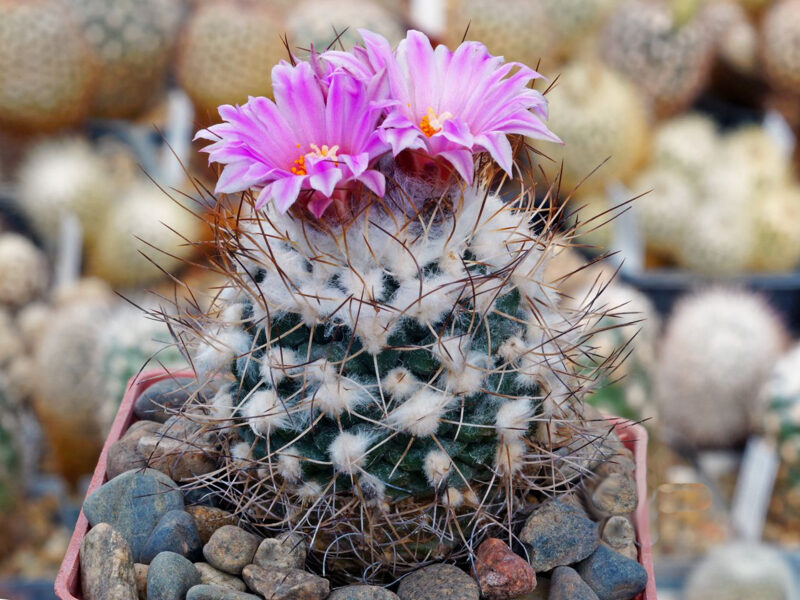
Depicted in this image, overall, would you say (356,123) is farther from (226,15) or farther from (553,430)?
(226,15)

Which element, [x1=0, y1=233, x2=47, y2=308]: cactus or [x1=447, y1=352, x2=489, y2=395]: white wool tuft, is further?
[x1=0, y1=233, x2=47, y2=308]: cactus

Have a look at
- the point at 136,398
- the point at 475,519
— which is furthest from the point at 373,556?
the point at 136,398

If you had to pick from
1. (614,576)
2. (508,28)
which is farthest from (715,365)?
Answer: (614,576)

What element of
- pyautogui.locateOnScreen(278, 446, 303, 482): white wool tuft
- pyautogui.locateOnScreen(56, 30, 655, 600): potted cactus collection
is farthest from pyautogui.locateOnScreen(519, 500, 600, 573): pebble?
pyautogui.locateOnScreen(278, 446, 303, 482): white wool tuft

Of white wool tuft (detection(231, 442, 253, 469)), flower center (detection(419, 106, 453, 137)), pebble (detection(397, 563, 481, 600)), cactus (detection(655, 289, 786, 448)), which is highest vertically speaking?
flower center (detection(419, 106, 453, 137))

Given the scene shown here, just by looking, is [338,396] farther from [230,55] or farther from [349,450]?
[230,55]

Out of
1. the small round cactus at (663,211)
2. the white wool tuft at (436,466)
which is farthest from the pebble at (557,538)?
the small round cactus at (663,211)

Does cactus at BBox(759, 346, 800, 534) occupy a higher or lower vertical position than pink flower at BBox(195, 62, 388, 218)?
lower

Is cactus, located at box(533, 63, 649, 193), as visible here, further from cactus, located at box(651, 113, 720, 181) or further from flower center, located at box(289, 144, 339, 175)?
flower center, located at box(289, 144, 339, 175)

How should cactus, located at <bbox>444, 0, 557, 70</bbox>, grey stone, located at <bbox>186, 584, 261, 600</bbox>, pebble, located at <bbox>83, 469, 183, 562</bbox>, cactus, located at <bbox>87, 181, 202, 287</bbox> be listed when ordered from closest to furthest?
grey stone, located at <bbox>186, 584, 261, 600</bbox>, pebble, located at <bbox>83, 469, 183, 562</bbox>, cactus, located at <bbox>87, 181, 202, 287</bbox>, cactus, located at <bbox>444, 0, 557, 70</bbox>
